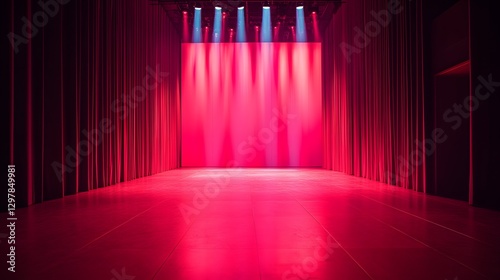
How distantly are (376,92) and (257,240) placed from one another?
4745mm

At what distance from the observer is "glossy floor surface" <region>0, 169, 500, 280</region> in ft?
5.31

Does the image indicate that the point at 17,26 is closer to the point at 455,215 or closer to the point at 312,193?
the point at 312,193

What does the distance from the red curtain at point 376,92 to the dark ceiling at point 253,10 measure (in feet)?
1.38

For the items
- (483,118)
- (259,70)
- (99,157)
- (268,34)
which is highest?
(268,34)

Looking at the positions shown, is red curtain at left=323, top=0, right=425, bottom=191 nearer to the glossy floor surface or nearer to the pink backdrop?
the pink backdrop

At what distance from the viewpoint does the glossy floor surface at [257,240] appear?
5.31 feet

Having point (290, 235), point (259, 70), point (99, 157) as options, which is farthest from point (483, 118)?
point (259, 70)

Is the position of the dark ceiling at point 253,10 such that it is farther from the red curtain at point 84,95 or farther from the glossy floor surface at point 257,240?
the glossy floor surface at point 257,240

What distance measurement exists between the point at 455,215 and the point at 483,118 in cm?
106

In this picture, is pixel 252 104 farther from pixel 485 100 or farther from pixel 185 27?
pixel 485 100

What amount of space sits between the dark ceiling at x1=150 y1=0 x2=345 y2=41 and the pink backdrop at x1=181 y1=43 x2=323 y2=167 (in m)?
0.68

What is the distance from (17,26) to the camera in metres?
3.25

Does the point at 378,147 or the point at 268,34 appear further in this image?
the point at 268,34

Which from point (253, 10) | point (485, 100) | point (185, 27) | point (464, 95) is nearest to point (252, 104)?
point (253, 10)
